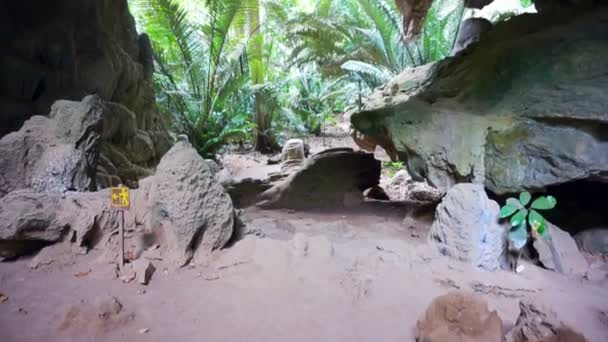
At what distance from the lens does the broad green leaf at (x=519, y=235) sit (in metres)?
3.33

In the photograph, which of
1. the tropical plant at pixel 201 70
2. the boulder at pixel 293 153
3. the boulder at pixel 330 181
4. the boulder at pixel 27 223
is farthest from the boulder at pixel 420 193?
the boulder at pixel 27 223

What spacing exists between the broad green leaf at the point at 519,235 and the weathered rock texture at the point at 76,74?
3.94m

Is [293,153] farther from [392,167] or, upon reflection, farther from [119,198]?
[119,198]

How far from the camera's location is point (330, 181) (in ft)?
21.0

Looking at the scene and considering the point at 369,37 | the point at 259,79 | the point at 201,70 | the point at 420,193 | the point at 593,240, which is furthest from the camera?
the point at 259,79

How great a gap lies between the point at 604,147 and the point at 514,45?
1.47 m

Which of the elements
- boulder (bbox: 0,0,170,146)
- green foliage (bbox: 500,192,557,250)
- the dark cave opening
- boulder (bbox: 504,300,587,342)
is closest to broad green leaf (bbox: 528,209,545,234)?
A: green foliage (bbox: 500,192,557,250)

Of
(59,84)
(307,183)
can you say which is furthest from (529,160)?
(59,84)

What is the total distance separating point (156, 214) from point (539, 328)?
2.78 meters

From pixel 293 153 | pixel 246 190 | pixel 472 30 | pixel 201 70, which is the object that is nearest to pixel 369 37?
pixel 293 153

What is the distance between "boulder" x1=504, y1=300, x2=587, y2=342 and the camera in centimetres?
197

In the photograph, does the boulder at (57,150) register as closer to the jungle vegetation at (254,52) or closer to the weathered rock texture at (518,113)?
the weathered rock texture at (518,113)

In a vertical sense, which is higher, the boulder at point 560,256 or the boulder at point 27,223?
the boulder at point 27,223

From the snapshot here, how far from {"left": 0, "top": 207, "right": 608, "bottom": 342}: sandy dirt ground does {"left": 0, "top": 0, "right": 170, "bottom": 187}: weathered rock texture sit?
58.9 inches
